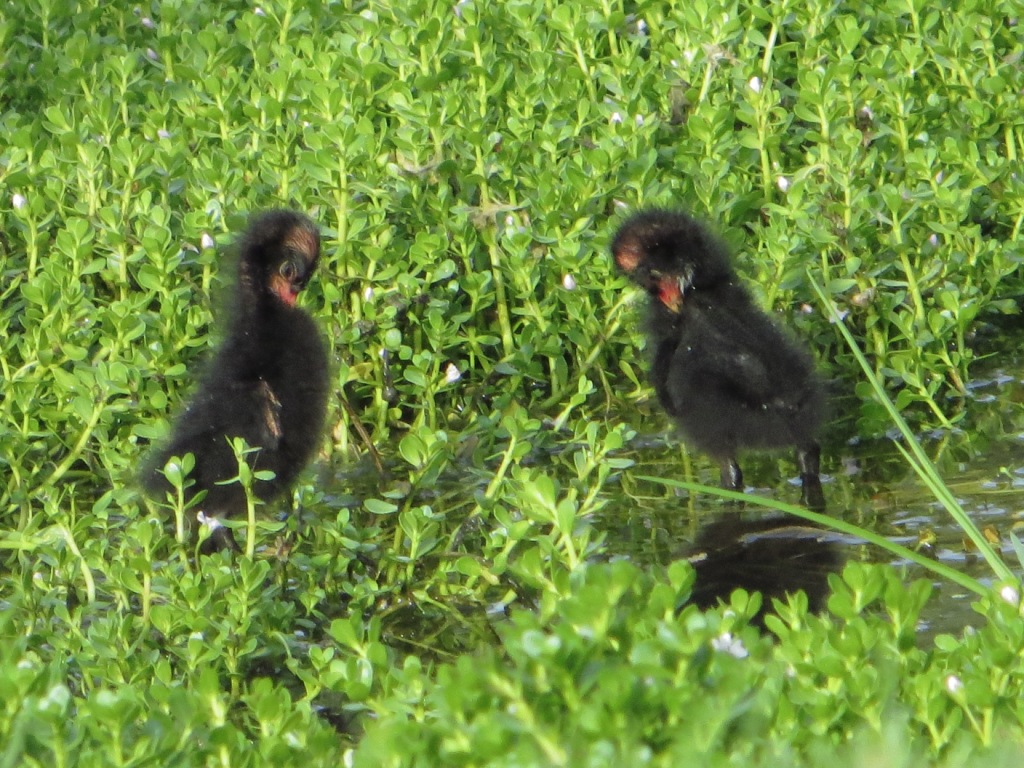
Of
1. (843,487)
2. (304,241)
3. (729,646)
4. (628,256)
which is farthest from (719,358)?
(729,646)

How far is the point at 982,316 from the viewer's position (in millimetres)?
7465

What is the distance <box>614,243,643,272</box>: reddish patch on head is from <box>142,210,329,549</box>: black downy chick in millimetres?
1082

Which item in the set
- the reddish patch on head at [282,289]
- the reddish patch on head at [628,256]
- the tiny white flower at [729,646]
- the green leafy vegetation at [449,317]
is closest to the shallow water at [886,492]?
the green leafy vegetation at [449,317]

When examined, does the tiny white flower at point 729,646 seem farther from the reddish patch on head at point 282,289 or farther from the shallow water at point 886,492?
the reddish patch on head at point 282,289

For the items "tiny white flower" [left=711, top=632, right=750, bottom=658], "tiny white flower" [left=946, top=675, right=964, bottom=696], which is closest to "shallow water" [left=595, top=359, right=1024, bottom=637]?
"tiny white flower" [left=946, top=675, right=964, bottom=696]

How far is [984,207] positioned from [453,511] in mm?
2809

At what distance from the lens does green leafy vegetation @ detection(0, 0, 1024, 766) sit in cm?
369

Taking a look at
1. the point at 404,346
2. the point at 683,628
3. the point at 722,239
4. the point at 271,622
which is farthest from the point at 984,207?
the point at 683,628

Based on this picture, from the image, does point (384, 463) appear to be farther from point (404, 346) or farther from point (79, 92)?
point (79, 92)

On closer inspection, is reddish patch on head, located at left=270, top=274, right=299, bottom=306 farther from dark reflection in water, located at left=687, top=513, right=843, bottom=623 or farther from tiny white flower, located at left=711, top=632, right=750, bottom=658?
tiny white flower, located at left=711, top=632, right=750, bottom=658

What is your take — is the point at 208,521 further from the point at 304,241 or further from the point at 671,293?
the point at 671,293

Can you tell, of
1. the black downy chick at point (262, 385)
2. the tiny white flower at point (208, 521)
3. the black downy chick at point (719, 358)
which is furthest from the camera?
the black downy chick at point (719, 358)

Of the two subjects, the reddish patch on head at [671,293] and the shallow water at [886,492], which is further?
the reddish patch on head at [671,293]

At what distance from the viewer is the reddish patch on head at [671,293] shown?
6.13m
